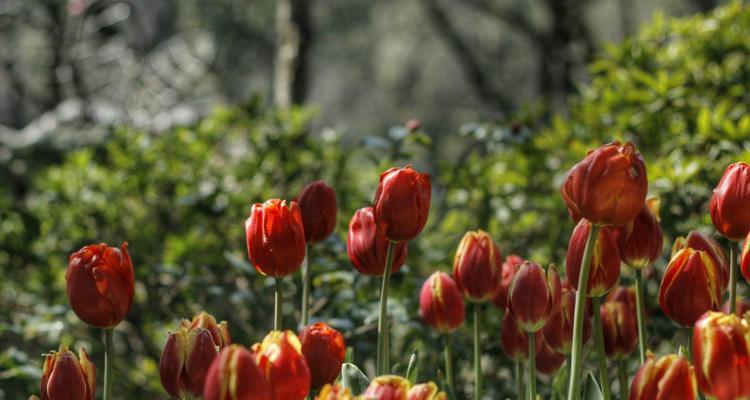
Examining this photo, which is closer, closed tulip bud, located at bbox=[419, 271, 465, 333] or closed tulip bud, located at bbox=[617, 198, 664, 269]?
closed tulip bud, located at bbox=[617, 198, 664, 269]

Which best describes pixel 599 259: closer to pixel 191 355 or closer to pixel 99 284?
pixel 191 355

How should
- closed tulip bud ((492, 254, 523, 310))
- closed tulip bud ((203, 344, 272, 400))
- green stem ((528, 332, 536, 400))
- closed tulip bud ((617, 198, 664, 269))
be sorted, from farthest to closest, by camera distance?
closed tulip bud ((492, 254, 523, 310)), closed tulip bud ((617, 198, 664, 269)), green stem ((528, 332, 536, 400)), closed tulip bud ((203, 344, 272, 400))

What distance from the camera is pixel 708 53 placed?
9.71 ft

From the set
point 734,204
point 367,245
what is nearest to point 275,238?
point 367,245

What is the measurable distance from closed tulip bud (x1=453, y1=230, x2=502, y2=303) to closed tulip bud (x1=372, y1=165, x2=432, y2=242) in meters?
0.16

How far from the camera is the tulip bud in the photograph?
4.15ft

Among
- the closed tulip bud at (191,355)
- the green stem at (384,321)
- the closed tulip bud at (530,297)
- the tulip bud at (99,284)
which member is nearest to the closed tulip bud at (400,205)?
the green stem at (384,321)

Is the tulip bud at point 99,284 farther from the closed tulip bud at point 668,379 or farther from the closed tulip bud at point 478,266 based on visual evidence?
the closed tulip bud at point 668,379

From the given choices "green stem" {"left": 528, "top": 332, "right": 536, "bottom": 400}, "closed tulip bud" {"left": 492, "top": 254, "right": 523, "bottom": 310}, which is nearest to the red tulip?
"green stem" {"left": 528, "top": 332, "right": 536, "bottom": 400}

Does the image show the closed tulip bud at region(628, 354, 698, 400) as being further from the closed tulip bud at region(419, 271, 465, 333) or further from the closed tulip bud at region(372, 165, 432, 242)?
the closed tulip bud at region(419, 271, 465, 333)

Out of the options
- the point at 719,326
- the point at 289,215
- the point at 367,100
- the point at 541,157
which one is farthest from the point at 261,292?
the point at 367,100

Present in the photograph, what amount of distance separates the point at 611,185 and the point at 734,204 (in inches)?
10.7

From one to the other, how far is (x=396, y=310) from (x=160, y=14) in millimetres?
8364

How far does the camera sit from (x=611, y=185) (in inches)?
42.7
